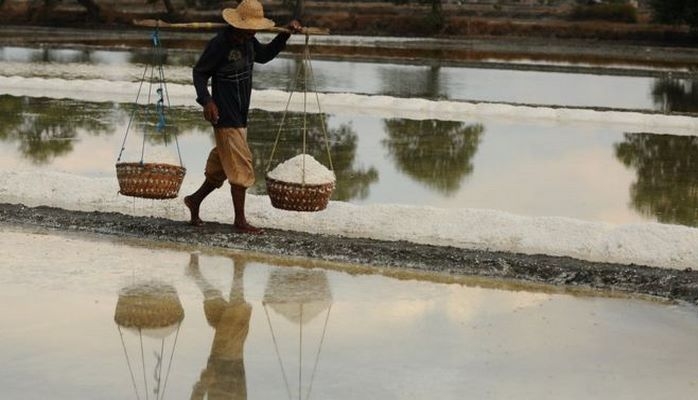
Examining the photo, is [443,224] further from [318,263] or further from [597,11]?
[597,11]

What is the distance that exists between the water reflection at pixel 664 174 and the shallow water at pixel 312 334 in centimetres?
267

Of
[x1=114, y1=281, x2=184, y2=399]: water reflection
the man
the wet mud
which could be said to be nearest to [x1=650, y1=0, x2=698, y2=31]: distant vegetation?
the wet mud

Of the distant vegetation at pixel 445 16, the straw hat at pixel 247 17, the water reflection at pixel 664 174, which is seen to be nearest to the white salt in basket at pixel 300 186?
the straw hat at pixel 247 17

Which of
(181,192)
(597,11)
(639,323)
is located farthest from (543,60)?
(639,323)

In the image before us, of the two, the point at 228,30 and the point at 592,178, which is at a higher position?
the point at 228,30

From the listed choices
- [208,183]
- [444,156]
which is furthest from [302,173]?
[444,156]

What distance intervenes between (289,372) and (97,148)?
6502 mm

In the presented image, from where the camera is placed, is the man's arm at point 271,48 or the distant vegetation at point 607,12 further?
the distant vegetation at point 607,12

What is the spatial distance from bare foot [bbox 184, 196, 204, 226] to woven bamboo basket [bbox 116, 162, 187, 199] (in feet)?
0.42

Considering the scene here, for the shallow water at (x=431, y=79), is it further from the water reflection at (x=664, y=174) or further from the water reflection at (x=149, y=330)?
the water reflection at (x=149, y=330)

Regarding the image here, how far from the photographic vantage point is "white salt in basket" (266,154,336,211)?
6488 mm

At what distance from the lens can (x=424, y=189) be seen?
8.74m

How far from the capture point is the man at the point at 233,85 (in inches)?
255

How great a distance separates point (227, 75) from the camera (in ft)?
21.6
